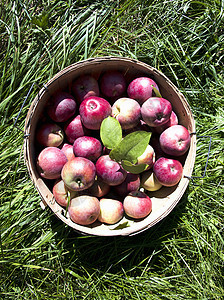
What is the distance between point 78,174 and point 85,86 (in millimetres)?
773

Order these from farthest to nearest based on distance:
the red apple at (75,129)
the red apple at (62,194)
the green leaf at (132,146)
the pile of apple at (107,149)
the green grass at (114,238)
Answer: the green grass at (114,238), the red apple at (75,129), the red apple at (62,194), the pile of apple at (107,149), the green leaf at (132,146)

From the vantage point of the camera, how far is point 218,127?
9.09 feet

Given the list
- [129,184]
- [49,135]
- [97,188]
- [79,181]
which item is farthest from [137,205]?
[49,135]

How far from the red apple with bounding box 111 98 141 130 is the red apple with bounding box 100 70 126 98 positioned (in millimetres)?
129

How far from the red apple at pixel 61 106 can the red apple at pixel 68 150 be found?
23 cm

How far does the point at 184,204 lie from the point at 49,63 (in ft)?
6.02

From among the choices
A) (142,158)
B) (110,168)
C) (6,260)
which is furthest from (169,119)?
Answer: (6,260)

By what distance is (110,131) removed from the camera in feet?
6.57

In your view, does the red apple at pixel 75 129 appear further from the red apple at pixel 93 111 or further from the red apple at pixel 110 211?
the red apple at pixel 110 211

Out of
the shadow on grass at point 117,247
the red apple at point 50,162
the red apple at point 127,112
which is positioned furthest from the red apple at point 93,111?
the shadow on grass at point 117,247

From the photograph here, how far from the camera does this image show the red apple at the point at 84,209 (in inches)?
83.2

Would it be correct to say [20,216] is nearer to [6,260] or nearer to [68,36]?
[6,260]

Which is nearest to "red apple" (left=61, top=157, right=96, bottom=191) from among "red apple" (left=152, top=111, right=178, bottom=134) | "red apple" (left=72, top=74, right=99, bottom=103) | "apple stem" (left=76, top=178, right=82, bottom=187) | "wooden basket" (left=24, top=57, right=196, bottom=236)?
"apple stem" (left=76, top=178, right=82, bottom=187)

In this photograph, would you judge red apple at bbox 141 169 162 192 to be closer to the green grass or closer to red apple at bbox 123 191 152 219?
red apple at bbox 123 191 152 219
